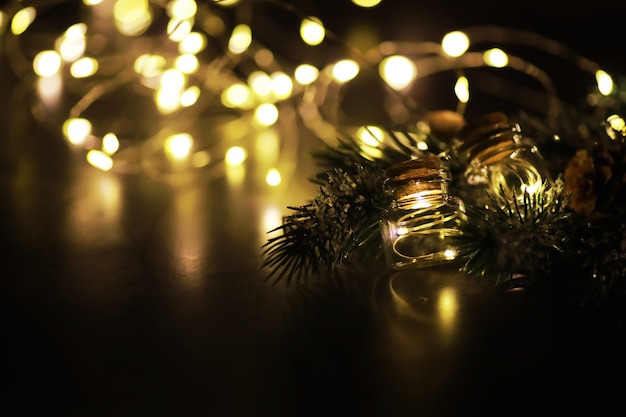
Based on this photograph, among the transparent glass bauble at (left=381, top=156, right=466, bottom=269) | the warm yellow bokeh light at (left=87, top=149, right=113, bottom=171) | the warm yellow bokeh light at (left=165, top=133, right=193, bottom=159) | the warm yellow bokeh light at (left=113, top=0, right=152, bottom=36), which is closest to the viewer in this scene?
the transparent glass bauble at (left=381, top=156, right=466, bottom=269)

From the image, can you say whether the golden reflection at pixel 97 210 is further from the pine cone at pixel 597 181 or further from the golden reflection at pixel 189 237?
the pine cone at pixel 597 181

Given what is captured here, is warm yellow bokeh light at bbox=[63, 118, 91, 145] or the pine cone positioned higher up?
warm yellow bokeh light at bbox=[63, 118, 91, 145]

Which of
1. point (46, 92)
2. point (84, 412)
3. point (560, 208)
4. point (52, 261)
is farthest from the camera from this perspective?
point (46, 92)

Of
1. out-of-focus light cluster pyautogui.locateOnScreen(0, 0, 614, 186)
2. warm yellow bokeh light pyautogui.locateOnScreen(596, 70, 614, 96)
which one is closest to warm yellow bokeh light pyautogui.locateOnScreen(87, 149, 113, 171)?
out-of-focus light cluster pyautogui.locateOnScreen(0, 0, 614, 186)

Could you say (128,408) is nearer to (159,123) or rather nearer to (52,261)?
(52,261)

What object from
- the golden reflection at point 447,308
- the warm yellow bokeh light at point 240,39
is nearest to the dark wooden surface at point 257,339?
the golden reflection at point 447,308

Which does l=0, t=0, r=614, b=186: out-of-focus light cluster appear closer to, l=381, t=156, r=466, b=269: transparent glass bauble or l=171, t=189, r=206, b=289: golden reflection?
l=171, t=189, r=206, b=289: golden reflection

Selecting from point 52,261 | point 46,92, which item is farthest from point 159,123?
point 52,261

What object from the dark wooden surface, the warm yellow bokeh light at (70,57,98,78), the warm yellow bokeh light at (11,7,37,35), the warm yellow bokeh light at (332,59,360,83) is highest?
the warm yellow bokeh light at (11,7,37,35)
